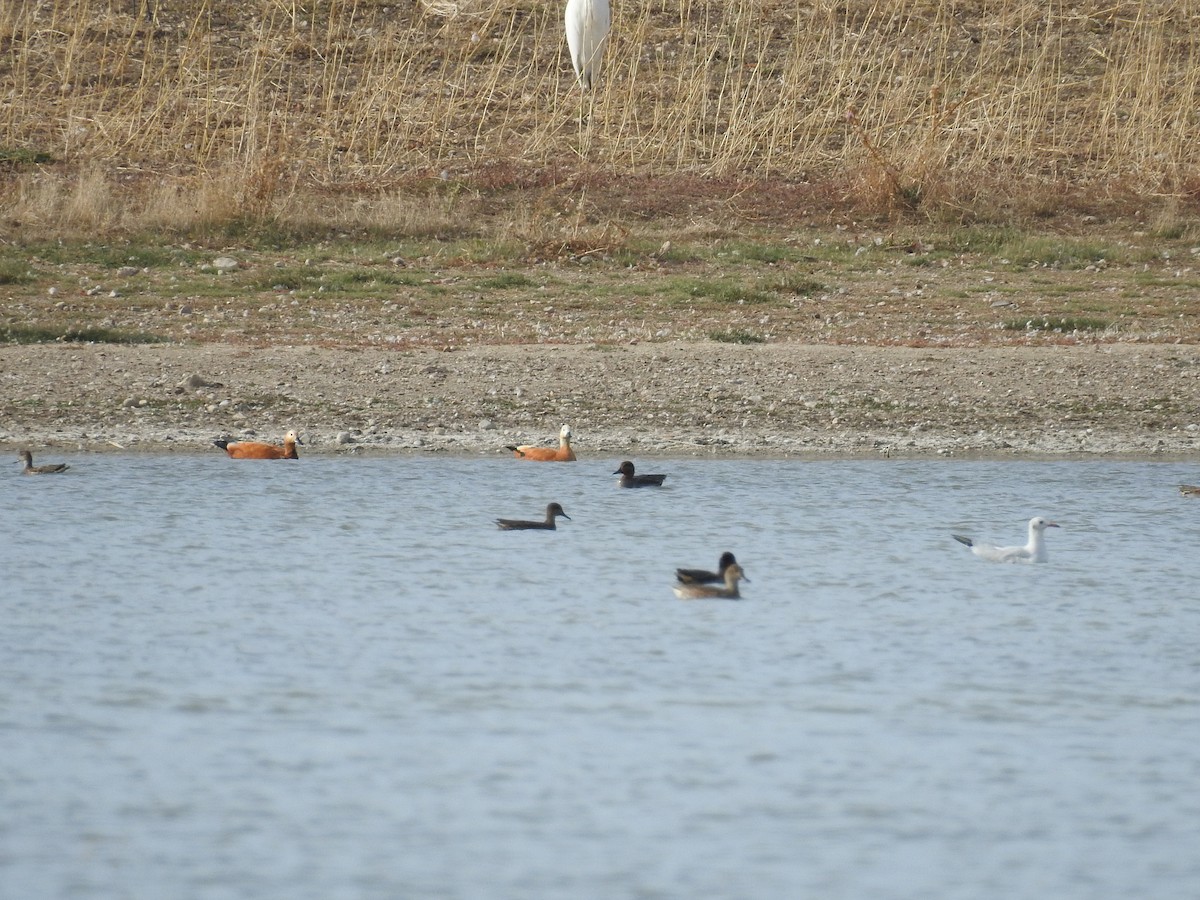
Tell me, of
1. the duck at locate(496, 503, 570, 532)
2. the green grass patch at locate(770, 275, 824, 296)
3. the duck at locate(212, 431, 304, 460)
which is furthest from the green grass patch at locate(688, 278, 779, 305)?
the duck at locate(496, 503, 570, 532)

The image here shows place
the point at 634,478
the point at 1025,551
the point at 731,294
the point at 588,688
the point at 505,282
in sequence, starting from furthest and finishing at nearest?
1. the point at 505,282
2. the point at 731,294
3. the point at 634,478
4. the point at 1025,551
5. the point at 588,688

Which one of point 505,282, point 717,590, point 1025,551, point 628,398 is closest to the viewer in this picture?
point 717,590

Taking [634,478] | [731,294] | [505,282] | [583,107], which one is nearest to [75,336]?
[505,282]

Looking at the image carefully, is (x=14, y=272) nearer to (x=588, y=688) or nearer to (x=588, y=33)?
(x=588, y=33)

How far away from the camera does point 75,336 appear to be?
12.5 m

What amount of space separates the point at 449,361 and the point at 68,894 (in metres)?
7.87

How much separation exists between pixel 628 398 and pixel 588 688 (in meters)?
5.47

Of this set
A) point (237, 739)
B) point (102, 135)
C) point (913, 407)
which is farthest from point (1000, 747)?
point (102, 135)

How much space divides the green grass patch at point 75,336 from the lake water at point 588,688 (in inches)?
73.7

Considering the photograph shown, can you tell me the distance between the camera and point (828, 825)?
5.09 meters

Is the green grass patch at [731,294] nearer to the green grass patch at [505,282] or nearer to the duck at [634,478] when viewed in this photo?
the green grass patch at [505,282]

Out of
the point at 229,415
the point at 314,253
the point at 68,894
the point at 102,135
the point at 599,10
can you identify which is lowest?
the point at 68,894

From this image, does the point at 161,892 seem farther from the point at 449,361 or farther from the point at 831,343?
the point at 831,343

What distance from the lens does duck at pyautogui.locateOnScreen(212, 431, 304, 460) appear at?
34.5ft
